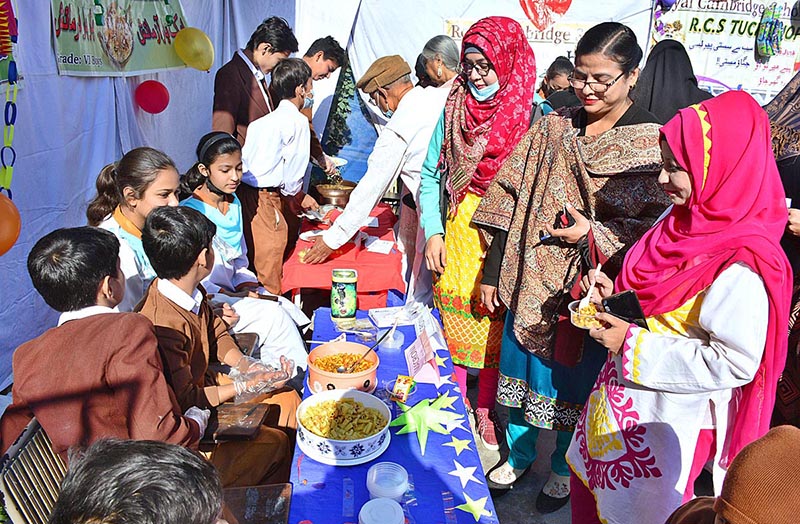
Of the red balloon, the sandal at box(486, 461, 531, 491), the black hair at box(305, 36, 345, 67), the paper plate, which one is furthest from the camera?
the black hair at box(305, 36, 345, 67)

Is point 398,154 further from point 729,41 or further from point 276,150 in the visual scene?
point 729,41

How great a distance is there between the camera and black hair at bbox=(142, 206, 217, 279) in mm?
2072

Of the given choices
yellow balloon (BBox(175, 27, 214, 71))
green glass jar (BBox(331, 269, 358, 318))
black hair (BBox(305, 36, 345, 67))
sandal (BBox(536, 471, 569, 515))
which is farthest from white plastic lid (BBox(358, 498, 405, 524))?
black hair (BBox(305, 36, 345, 67))

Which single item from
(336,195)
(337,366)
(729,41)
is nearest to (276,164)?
(336,195)

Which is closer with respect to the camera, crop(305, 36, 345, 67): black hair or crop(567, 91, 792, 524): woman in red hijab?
crop(567, 91, 792, 524): woman in red hijab

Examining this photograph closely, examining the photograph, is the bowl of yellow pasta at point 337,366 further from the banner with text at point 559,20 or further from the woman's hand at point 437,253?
the banner with text at point 559,20

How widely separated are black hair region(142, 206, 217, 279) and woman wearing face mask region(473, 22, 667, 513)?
1.24 m

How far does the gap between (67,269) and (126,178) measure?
3.35ft

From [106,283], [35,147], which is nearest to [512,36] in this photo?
[106,283]

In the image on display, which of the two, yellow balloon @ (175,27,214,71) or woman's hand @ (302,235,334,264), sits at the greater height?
yellow balloon @ (175,27,214,71)

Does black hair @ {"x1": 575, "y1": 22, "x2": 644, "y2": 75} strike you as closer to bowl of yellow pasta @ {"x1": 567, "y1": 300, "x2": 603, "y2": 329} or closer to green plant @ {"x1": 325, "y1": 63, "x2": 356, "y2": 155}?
bowl of yellow pasta @ {"x1": 567, "y1": 300, "x2": 603, "y2": 329}

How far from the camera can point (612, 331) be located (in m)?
1.66

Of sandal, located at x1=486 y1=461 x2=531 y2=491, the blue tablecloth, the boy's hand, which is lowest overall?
sandal, located at x1=486 y1=461 x2=531 y2=491

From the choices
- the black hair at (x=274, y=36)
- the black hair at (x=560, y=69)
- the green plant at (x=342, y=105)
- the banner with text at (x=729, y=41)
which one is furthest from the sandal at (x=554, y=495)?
the banner with text at (x=729, y=41)
